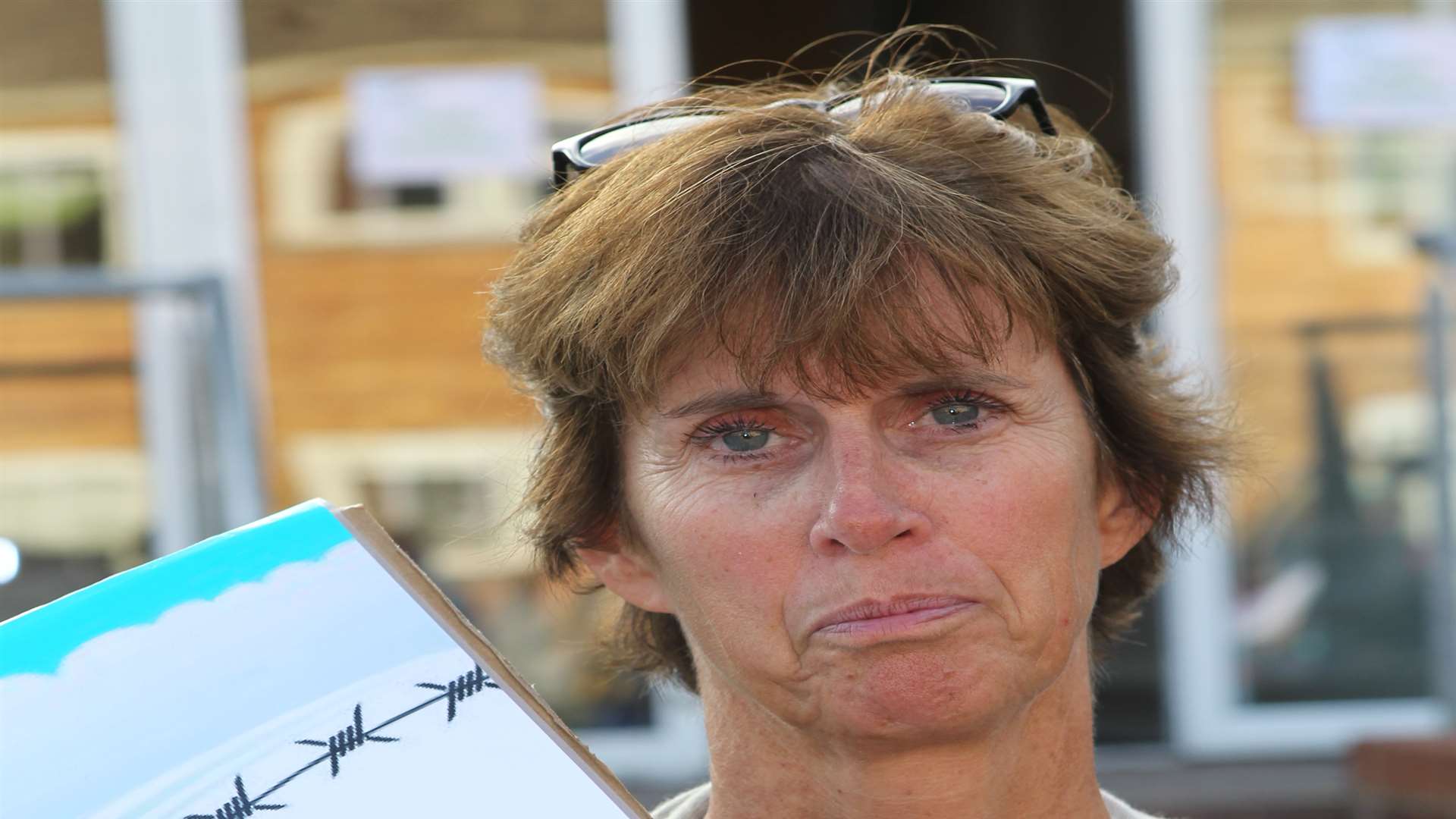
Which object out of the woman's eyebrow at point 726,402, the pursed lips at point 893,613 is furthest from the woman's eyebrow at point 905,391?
the pursed lips at point 893,613

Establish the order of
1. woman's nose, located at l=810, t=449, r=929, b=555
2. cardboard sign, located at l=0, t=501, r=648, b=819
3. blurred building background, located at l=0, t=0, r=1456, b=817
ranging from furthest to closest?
blurred building background, located at l=0, t=0, r=1456, b=817
woman's nose, located at l=810, t=449, r=929, b=555
cardboard sign, located at l=0, t=501, r=648, b=819

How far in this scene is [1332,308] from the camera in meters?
4.69

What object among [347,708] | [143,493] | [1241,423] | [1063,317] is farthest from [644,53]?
[347,708]

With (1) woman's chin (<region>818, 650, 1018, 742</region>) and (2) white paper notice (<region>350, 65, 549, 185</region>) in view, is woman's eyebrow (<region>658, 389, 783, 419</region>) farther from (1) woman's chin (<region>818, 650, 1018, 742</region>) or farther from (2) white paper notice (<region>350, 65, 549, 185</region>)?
(2) white paper notice (<region>350, 65, 549, 185</region>)

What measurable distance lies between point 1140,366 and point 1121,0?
11.7ft

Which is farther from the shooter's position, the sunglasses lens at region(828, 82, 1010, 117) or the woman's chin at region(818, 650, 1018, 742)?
the sunglasses lens at region(828, 82, 1010, 117)

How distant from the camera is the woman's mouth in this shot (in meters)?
1.31

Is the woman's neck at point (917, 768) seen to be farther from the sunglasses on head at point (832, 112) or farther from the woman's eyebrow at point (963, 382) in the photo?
the sunglasses on head at point (832, 112)

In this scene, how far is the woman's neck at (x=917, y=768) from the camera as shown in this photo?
140 cm

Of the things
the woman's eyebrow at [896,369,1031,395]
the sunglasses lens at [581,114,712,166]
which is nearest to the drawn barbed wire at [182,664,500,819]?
the woman's eyebrow at [896,369,1031,395]

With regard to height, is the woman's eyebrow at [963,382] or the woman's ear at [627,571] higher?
the woman's eyebrow at [963,382]

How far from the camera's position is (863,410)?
1.36 m

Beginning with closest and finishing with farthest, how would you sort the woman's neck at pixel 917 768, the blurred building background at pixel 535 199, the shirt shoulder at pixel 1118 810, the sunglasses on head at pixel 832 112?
the woman's neck at pixel 917 768, the sunglasses on head at pixel 832 112, the shirt shoulder at pixel 1118 810, the blurred building background at pixel 535 199

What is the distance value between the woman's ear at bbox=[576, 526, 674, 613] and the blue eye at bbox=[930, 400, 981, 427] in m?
0.27
